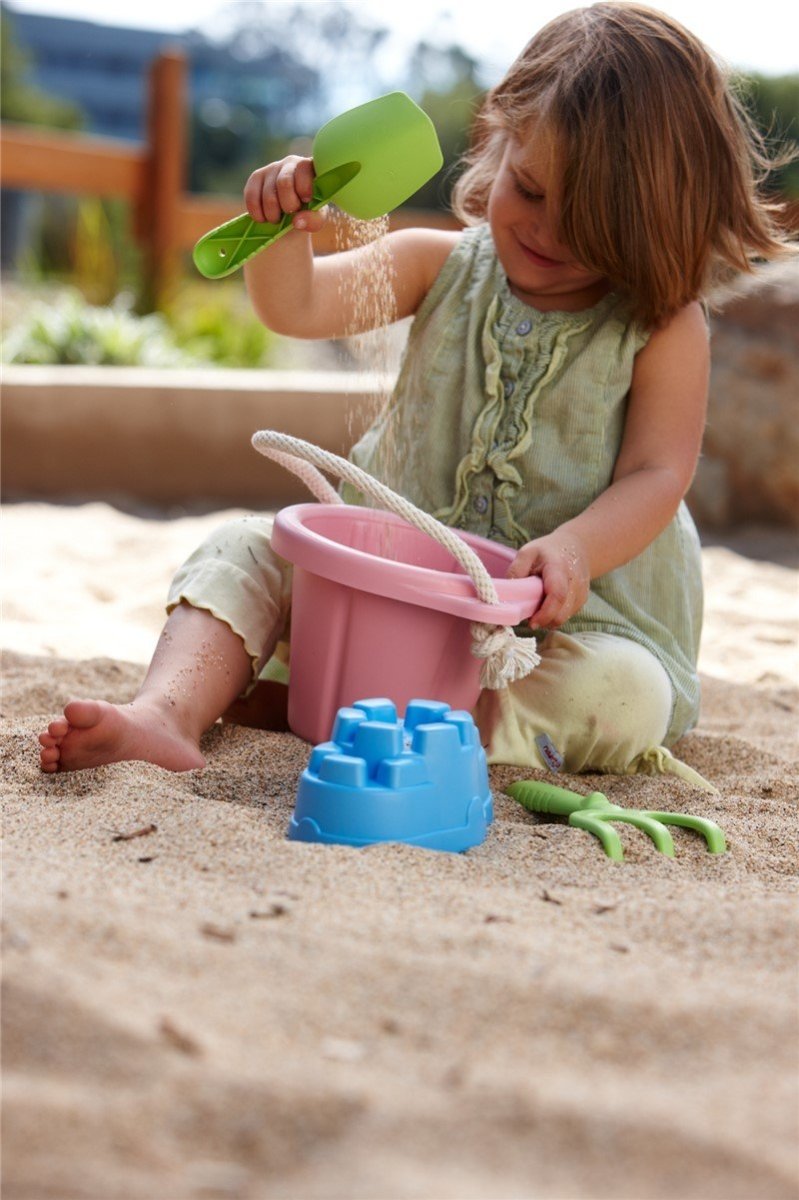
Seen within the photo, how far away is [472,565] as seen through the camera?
130 centimetres

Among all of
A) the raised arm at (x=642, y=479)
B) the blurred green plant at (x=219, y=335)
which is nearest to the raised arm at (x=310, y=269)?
the raised arm at (x=642, y=479)

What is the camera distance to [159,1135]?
27.7 inches

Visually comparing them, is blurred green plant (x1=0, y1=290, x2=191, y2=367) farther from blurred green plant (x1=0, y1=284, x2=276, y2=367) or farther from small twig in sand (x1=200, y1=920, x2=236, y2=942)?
small twig in sand (x1=200, y1=920, x2=236, y2=942)

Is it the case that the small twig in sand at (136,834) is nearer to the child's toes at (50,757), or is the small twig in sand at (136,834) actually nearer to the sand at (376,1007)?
the sand at (376,1007)

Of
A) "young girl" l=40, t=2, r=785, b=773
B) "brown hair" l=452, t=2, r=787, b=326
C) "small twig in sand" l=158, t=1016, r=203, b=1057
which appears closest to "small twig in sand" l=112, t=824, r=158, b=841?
"young girl" l=40, t=2, r=785, b=773

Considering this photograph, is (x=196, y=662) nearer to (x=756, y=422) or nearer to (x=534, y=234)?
(x=534, y=234)

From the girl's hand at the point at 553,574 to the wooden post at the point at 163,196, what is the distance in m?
4.05

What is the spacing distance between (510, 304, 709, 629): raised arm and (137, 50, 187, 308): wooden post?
3.81m

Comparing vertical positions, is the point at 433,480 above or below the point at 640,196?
below

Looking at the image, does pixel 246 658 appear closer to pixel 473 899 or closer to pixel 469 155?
pixel 473 899

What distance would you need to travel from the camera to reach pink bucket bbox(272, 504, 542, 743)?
132 cm

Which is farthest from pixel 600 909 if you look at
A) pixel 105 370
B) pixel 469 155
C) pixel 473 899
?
pixel 105 370

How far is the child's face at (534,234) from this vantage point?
1.61 m

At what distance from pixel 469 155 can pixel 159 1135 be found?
1535mm
